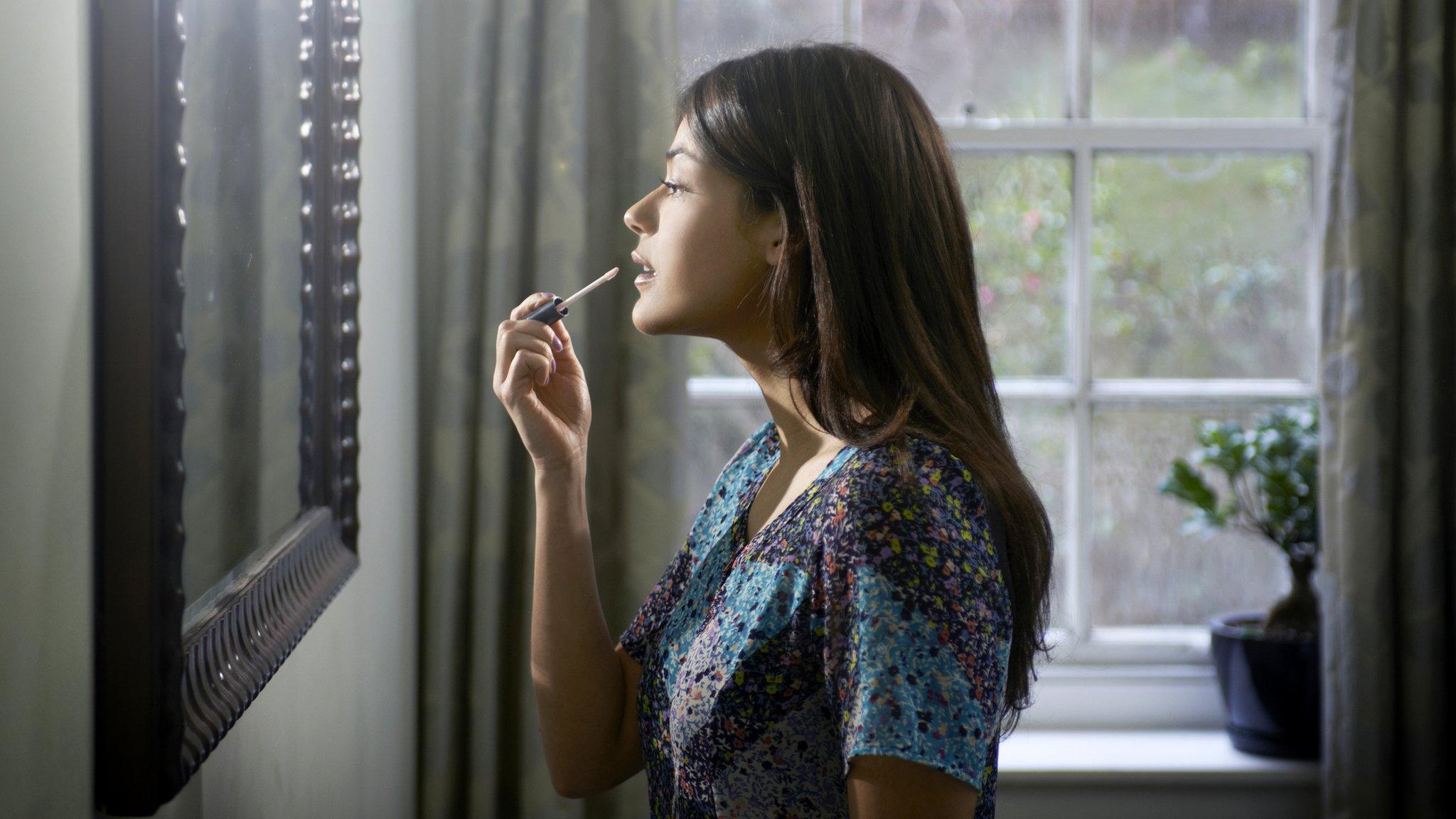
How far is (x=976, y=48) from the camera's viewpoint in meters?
2.23

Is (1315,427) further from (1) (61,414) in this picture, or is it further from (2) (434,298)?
(1) (61,414)

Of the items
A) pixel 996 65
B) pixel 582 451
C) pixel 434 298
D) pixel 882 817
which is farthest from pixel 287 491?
pixel 996 65

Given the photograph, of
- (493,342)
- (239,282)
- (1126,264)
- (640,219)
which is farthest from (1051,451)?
(239,282)

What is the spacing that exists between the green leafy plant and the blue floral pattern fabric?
1286 mm

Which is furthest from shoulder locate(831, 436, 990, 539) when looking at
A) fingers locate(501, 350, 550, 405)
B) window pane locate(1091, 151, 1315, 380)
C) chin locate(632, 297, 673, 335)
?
window pane locate(1091, 151, 1315, 380)

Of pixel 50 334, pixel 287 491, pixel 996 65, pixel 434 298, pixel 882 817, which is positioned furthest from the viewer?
pixel 996 65

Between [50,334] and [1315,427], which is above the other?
[50,334]

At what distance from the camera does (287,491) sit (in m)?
0.97

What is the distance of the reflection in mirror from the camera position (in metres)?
0.69

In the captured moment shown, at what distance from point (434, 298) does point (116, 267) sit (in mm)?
1365

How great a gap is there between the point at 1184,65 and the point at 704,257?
1.64m

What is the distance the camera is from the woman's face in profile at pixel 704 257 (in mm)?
985

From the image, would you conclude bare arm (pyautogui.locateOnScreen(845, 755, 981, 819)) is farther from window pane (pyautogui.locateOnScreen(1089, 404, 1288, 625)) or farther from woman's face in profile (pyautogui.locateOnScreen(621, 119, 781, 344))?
window pane (pyautogui.locateOnScreen(1089, 404, 1288, 625))

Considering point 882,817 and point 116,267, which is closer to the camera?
point 116,267
